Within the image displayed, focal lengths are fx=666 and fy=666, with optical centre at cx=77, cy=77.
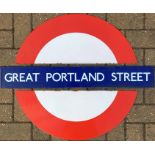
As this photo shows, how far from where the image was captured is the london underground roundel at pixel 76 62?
4.13 metres

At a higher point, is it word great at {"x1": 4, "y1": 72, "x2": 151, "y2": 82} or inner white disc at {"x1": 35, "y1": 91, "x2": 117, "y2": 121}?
word great at {"x1": 4, "y1": 72, "x2": 151, "y2": 82}

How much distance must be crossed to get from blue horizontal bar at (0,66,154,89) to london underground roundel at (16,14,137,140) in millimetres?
38

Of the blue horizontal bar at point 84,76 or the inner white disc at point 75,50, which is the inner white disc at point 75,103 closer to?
the blue horizontal bar at point 84,76

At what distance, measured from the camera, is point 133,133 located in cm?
418

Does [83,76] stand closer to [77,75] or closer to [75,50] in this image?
[77,75]

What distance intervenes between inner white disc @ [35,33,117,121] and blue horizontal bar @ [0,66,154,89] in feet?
0.14

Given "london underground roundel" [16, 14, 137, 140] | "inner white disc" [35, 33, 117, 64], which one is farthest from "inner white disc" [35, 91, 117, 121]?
"inner white disc" [35, 33, 117, 64]

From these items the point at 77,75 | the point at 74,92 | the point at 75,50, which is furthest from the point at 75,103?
the point at 75,50

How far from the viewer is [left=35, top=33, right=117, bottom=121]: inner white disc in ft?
13.6

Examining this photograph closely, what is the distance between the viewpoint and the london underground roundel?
4.13 metres

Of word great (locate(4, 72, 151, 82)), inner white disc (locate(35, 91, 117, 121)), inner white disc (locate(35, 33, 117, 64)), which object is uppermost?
inner white disc (locate(35, 33, 117, 64))

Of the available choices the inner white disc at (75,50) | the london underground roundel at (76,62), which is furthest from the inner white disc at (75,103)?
the inner white disc at (75,50)

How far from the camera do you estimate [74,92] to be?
13.6 ft

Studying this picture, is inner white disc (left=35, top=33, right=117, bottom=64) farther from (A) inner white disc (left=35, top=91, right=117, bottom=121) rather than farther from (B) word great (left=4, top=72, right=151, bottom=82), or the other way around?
(A) inner white disc (left=35, top=91, right=117, bottom=121)
